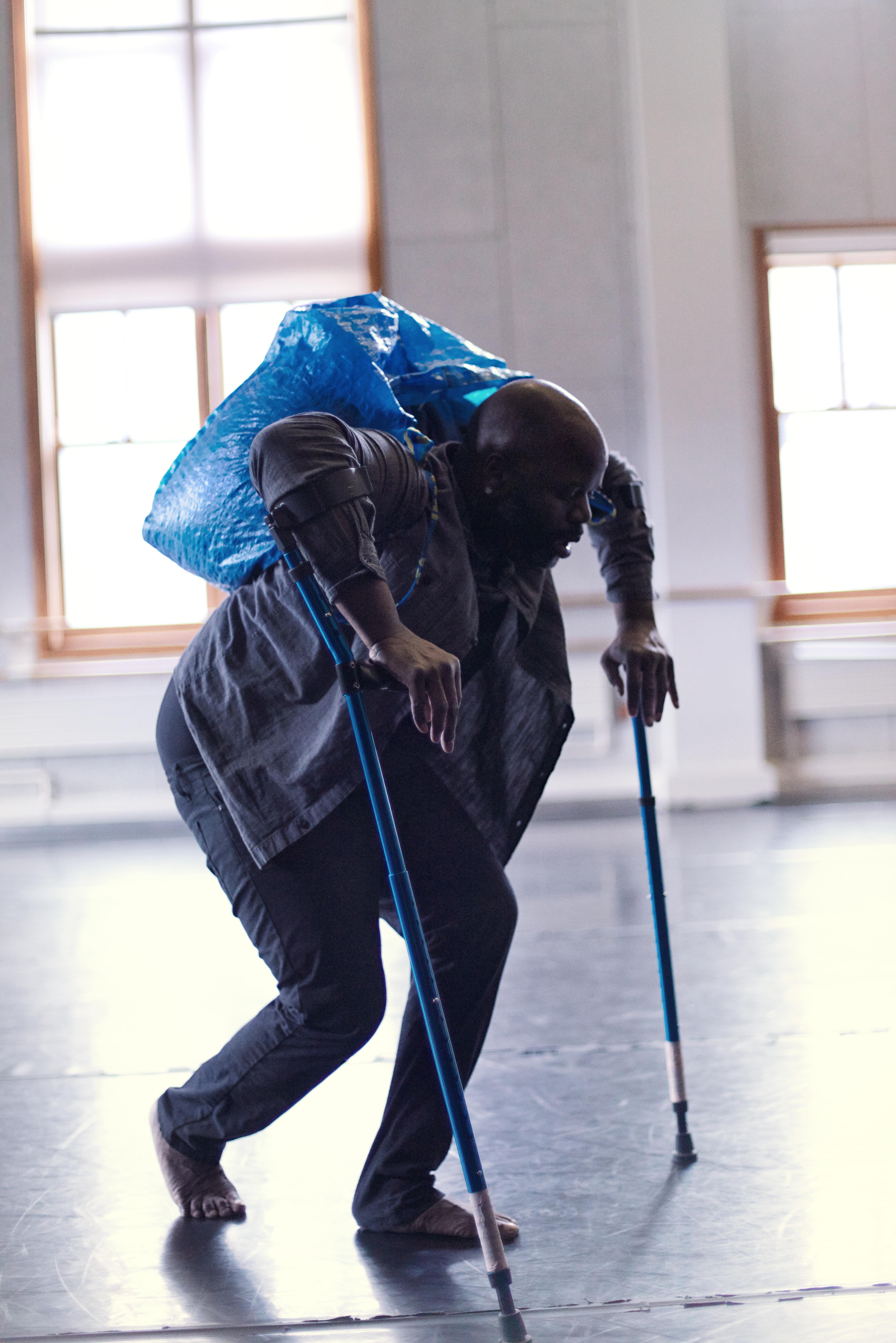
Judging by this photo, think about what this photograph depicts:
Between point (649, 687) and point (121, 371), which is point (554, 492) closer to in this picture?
point (649, 687)

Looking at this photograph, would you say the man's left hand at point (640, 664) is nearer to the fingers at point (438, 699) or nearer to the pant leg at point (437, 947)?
the pant leg at point (437, 947)

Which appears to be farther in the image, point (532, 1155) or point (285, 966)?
point (532, 1155)

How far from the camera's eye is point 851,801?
649 cm

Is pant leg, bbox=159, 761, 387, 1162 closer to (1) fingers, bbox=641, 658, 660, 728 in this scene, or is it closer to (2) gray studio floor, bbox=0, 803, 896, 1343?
(2) gray studio floor, bbox=0, 803, 896, 1343

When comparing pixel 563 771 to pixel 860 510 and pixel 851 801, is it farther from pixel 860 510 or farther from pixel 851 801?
pixel 860 510

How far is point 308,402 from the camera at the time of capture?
1650 millimetres

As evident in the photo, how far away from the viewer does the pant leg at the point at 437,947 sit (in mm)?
1790

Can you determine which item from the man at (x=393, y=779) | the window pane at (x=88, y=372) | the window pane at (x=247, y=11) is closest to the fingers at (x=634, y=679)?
the man at (x=393, y=779)

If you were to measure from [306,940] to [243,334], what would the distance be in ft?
18.9

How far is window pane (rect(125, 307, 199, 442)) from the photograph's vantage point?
6.88m

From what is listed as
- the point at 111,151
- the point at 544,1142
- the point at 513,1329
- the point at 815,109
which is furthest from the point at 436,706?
the point at 815,109

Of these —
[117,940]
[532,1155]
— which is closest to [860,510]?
[117,940]

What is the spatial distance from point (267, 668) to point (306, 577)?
220mm

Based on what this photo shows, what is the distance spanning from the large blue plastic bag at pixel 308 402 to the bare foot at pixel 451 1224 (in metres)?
0.96
